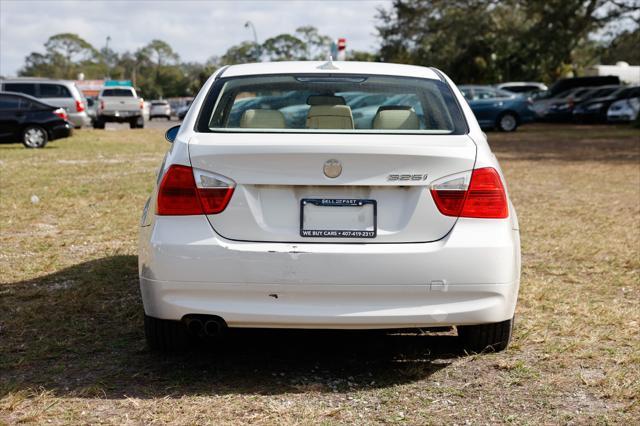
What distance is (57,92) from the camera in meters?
29.3

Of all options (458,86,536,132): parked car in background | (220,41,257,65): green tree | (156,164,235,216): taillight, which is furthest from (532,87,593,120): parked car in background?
(220,41,257,65): green tree

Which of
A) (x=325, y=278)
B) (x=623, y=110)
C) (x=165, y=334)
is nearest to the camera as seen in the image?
(x=325, y=278)

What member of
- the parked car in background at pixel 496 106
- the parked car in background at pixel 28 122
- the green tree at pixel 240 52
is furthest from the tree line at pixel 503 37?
the green tree at pixel 240 52

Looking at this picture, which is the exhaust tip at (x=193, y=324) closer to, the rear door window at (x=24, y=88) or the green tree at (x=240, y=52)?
the rear door window at (x=24, y=88)

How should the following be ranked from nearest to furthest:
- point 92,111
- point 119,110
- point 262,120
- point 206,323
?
point 206,323 → point 262,120 → point 119,110 → point 92,111

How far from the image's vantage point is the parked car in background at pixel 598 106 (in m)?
35.5

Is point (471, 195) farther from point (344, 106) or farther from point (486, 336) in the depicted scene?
point (344, 106)

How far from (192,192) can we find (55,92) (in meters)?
26.5

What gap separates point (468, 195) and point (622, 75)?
5253 cm

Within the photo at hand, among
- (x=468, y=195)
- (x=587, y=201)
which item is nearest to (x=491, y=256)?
A: (x=468, y=195)

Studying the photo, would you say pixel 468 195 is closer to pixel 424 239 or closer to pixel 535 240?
pixel 424 239

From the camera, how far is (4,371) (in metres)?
4.55

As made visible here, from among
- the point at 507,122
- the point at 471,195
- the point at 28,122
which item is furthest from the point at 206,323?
the point at 507,122

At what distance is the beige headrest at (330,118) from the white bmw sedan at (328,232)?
3.22ft
